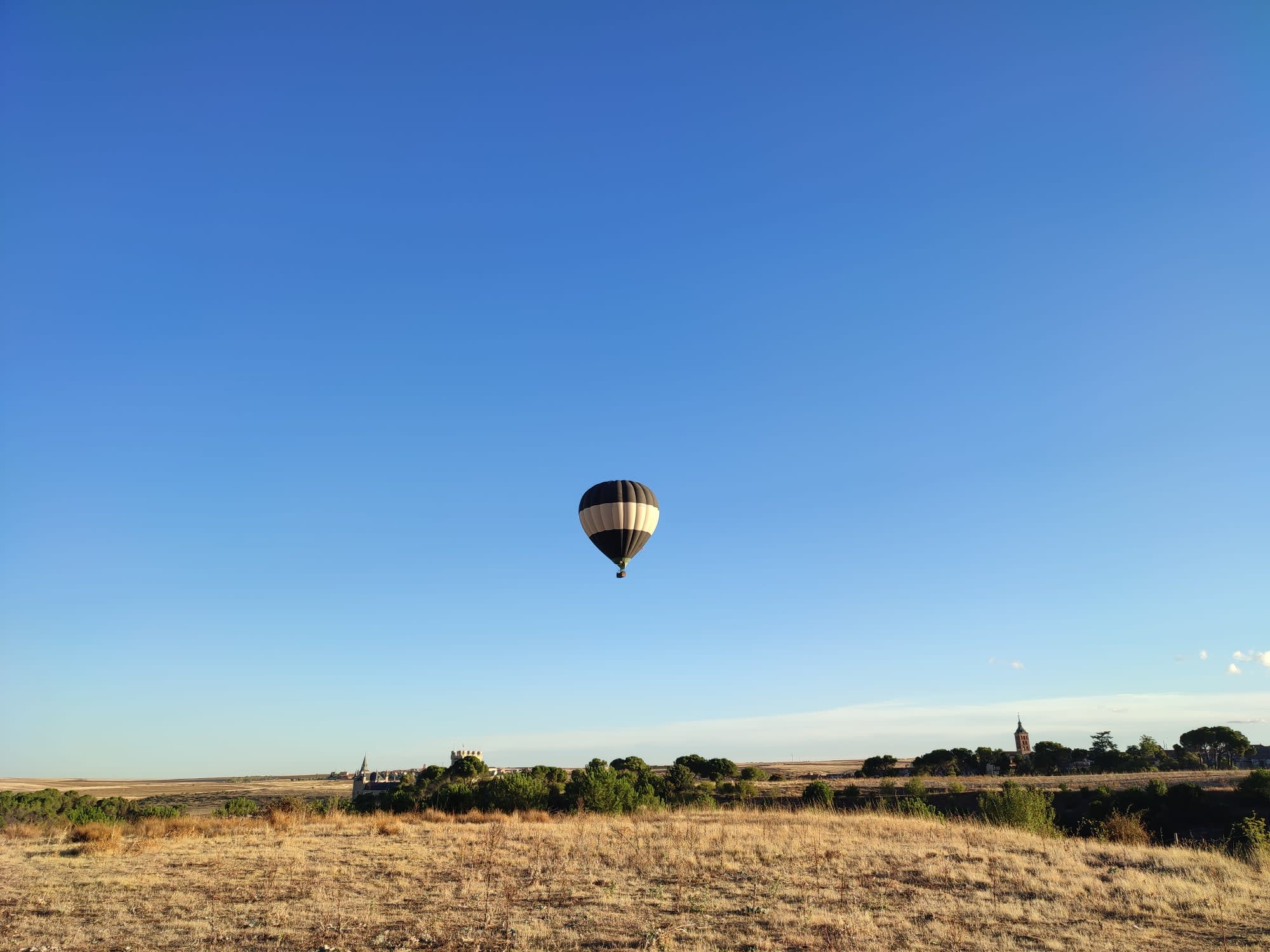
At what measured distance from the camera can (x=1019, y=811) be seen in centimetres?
3033

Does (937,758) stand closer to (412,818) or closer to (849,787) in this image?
(849,787)

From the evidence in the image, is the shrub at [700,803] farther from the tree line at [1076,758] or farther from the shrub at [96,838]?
the tree line at [1076,758]

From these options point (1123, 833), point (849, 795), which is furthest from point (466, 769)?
point (1123, 833)

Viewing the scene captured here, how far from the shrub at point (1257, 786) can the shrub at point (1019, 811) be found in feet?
69.2

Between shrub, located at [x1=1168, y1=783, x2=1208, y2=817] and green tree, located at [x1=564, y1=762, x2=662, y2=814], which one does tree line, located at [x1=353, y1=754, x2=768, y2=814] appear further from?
shrub, located at [x1=1168, y1=783, x2=1208, y2=817]

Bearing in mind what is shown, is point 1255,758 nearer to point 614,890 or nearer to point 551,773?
point 551,773

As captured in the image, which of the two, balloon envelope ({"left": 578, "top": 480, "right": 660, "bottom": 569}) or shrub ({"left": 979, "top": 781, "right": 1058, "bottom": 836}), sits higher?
balloon envelope ({"left": 578, "top": 480, "right": 660, "bottom": 569})

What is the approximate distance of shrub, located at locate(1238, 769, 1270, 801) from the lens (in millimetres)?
43531

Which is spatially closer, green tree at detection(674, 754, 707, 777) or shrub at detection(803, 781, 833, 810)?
shrub at detection(803, 781, 833, 810)

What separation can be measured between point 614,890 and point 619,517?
17516 mm

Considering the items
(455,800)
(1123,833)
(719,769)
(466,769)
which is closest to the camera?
(1123,833)

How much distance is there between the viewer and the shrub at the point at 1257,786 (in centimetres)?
4353


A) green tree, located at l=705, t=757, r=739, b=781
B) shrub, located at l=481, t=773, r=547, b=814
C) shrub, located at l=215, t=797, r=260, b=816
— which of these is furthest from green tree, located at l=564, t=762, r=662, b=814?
green tree, located at l=705, t=757, r=739, b=781

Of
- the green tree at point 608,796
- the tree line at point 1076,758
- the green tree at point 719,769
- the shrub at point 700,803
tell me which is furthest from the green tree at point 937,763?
the green tree at point 608,796
